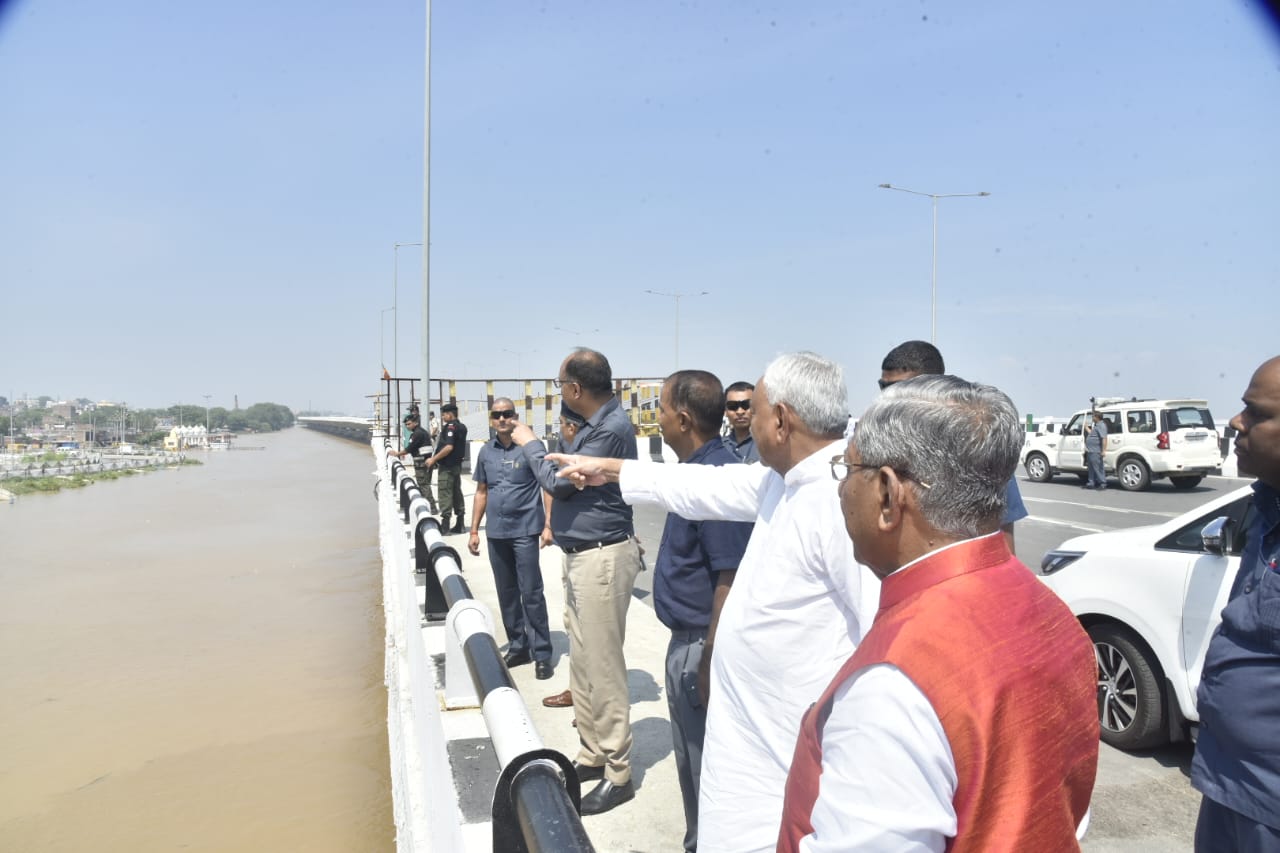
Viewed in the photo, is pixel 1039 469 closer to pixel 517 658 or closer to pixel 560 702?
pixel 517 658

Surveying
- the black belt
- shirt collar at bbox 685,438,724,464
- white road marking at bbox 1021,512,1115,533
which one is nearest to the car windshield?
white road marking at bbox 1021,512,1115,533

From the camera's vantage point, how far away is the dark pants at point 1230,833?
216cm

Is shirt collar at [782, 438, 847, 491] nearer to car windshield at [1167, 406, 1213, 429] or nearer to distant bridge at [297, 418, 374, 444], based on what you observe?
car windshield at [1167, 406, 1213, 429]

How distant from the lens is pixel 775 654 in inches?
83.7

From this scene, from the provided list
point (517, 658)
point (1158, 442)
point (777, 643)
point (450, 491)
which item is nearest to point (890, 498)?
point (777, 643)

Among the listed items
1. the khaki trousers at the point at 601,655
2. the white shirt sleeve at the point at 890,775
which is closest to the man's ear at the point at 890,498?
the white shirt sleeve at the point at 890,775

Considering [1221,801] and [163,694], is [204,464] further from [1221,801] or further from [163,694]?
[1221,801]

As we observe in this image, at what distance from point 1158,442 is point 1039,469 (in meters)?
3.89

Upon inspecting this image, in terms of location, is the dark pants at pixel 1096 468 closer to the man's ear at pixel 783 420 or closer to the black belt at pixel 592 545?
the black belt at pixel 592 545

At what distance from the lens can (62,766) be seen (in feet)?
25.5

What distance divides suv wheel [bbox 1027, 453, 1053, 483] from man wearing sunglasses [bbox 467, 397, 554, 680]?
19929 millimetres

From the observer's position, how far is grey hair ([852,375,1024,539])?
Answer: 4.44ft

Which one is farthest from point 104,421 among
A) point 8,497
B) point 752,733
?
point 752,733

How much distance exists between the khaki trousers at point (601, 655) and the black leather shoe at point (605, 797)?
0.11 ft
